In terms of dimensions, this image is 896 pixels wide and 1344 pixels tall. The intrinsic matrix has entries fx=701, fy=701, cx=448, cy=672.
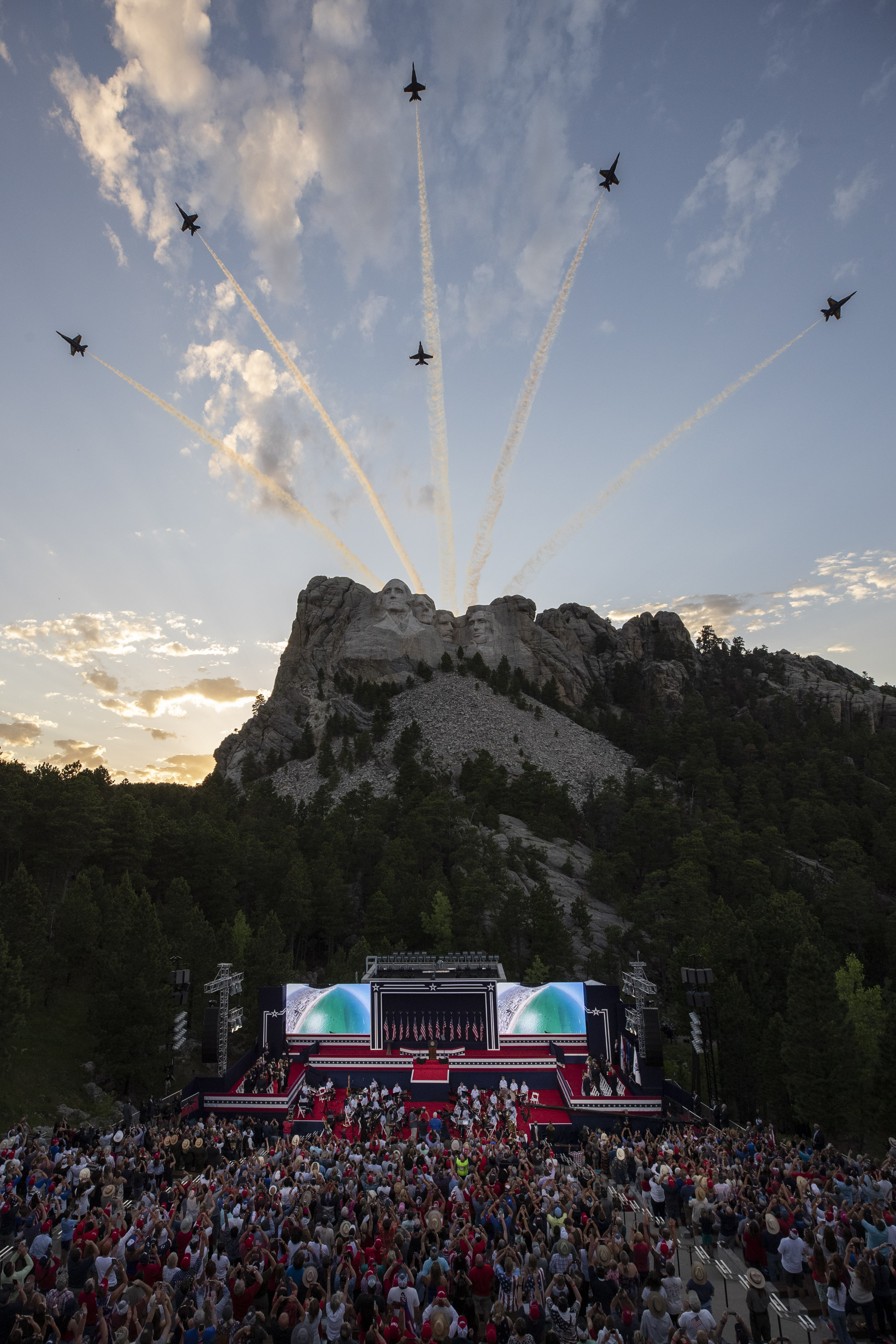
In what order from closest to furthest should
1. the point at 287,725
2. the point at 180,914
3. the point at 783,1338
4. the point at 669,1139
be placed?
the point at 783,1338, the point at 669,1139, the point at 180,914, the point at 287,725

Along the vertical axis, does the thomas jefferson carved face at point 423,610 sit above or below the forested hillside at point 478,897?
above

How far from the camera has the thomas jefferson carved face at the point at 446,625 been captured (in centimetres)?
15162

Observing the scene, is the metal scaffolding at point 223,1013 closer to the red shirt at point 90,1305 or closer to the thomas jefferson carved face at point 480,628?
Result: the red shirt at point 90,1305

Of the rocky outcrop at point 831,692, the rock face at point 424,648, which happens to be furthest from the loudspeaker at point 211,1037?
the rocky outcrop at point 831,692

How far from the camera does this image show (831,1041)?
29.4 meters

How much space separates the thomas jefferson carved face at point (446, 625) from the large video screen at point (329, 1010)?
11712 cm

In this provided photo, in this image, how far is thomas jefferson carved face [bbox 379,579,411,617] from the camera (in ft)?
477

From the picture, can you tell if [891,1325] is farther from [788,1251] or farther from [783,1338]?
[783,1338]

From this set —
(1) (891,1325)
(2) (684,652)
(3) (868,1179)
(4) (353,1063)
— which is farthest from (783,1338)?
(2) (684,652)

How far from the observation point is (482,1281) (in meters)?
11.0

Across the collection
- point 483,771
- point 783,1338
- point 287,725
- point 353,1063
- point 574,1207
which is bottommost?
point 353,1063

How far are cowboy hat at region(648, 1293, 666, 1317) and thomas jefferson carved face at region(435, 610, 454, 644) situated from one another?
142188 mm

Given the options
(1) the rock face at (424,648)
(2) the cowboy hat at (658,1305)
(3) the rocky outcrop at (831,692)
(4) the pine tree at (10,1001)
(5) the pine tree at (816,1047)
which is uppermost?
(1) the rock face at (424,648)

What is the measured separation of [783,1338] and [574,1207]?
6.40m
